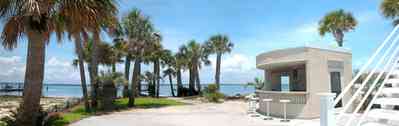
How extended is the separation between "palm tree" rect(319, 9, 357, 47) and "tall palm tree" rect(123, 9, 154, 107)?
46.5 ft

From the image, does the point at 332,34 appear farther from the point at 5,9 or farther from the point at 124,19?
the point at 5,9

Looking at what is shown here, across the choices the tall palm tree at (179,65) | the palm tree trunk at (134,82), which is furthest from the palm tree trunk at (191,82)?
the palm tree trunk at (134,82)

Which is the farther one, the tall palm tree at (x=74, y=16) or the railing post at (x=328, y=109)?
the tall palm tree at (x=74, y=16)

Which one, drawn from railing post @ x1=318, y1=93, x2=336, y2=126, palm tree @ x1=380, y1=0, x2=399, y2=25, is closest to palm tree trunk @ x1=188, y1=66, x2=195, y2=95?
palm tree @ x1=380, y1=0, x2=399, y2=25

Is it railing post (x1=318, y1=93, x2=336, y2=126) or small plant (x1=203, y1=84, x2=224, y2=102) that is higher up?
railing post (x1=318, y1=93, x2=336, y2=126)

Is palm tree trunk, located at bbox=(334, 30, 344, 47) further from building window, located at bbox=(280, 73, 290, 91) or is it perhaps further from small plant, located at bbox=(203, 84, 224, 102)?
small plant, located at bbox=(203, 84, 224, 102)

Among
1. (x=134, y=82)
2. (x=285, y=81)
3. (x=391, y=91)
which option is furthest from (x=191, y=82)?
(x=391, y=91)

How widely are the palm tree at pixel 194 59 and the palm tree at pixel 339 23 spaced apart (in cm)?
1290

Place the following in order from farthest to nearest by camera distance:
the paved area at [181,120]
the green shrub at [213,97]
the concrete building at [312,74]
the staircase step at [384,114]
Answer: the green shrub at [213,97] → the concrete building at [312,74] → the paved area at [181,120] → the staircase step at [384,114]

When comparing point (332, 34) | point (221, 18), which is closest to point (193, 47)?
point (221, 18)

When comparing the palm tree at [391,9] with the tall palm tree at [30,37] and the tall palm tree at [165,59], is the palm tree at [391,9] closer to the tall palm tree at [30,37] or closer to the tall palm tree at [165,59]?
the tall palm tree at [30,37]

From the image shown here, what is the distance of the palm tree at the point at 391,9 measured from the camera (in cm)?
1221

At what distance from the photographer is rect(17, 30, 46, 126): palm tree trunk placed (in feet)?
24.7

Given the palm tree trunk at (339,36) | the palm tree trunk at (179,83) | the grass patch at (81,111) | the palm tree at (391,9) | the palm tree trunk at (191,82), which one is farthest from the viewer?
the palm tree trunk at (179,83)
